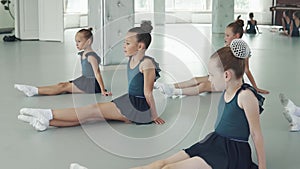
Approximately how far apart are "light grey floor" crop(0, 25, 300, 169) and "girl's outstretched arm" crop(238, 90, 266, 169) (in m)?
0.45

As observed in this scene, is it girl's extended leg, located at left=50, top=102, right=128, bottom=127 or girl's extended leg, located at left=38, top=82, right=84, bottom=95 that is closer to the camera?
girl's extended leg, located at left=50, top=102, right=128, bottom=127

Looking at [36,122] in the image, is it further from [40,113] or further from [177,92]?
[177,92]

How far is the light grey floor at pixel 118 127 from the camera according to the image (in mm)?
3104

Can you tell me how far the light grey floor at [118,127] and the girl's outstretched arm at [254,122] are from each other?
45 centimetres

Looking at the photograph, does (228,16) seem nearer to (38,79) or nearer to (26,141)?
(38,79)

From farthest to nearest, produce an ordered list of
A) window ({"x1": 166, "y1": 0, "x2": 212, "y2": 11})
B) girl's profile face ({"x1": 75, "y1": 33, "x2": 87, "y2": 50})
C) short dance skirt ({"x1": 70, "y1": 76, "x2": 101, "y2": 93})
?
window ({"x1": 166, "y1": 0, "x2": 212, "y2": 11}), short dance skirt ({"x1": 70, "y1": 76, "x2": 101, "y2": 93}), girl's profile face ({"x1": 75, "y1": 33, "x2": 87, "y2": 50})

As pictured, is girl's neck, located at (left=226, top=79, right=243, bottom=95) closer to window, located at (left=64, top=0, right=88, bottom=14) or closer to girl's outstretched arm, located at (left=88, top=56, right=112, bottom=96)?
girl's outstretched arm, located at (left=88, top=56, right=112, bottom=96)

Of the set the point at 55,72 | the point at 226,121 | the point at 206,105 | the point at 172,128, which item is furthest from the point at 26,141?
the point at 55,72

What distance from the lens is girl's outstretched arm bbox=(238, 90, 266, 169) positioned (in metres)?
2.55

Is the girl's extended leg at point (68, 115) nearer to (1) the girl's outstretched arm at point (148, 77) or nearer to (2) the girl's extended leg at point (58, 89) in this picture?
(1) the girl's outstretched arm at point (148, 77)

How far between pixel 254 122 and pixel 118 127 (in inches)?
58.2

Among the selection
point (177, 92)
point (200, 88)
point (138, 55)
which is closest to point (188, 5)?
point (200, 88)

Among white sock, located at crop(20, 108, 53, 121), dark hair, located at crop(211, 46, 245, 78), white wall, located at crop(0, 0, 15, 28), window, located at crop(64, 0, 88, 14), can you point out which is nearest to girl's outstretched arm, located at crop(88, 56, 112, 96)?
white sock, located at crop(20, 108, 53, 121)

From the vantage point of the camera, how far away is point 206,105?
465cm
